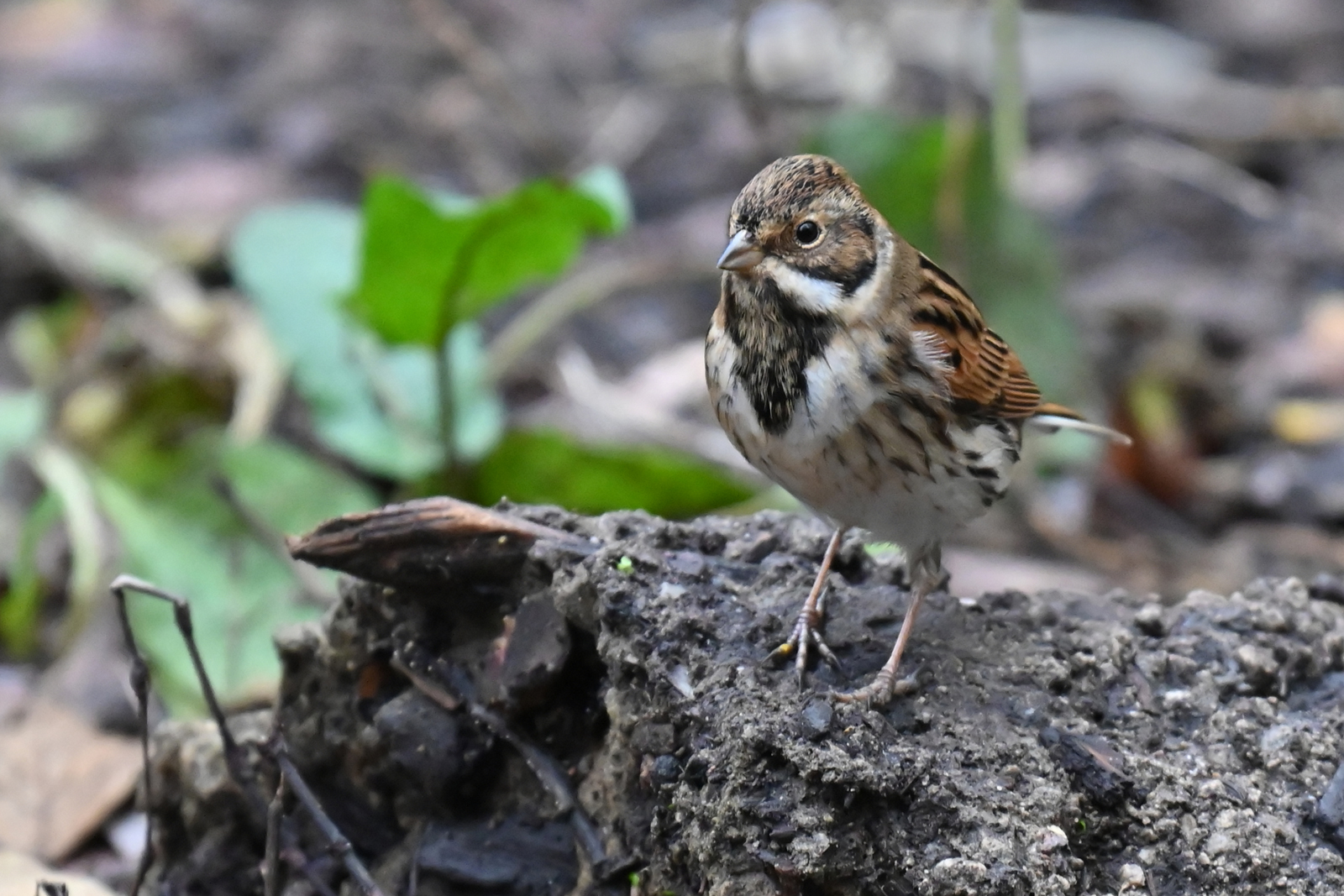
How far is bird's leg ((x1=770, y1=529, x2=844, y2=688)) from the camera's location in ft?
10.8

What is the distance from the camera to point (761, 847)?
2932 mm

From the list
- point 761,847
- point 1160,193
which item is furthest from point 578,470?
point 1160,193

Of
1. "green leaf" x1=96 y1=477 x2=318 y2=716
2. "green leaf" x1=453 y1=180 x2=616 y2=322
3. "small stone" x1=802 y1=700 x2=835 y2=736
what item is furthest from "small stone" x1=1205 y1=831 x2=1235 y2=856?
"green leaf" x1=453 y1=180 x2=616 y2=322

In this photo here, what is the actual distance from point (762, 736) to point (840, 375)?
0.91 m

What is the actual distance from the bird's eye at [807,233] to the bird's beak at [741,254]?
0.33 feet

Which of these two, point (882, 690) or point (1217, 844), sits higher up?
point (882, 690)

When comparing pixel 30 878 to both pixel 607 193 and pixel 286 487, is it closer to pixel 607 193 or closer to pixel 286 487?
pixel 286 487

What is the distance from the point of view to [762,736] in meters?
2.99

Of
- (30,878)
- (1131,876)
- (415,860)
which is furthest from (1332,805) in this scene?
(30,878)

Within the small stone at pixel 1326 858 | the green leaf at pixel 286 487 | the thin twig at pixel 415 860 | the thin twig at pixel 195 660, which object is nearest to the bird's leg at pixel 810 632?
the thin twig at pixel 415 860

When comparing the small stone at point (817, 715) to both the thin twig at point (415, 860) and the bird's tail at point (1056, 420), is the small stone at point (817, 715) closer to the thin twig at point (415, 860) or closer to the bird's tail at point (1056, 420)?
the thin twig at point (415, 860)

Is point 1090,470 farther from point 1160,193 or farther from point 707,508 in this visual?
point 1160,193

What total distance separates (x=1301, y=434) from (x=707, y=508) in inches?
123

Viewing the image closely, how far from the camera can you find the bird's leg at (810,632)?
330cm
